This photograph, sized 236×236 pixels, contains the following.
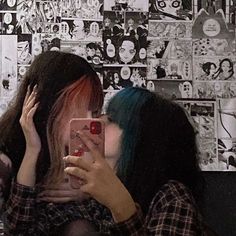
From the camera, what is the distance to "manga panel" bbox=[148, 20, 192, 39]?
3.31ft

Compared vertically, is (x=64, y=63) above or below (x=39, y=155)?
above

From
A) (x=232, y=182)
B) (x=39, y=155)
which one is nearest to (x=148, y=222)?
(x=39, y=155)

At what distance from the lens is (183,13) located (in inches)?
39.7

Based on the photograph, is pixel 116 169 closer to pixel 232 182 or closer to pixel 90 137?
pixel 90 137

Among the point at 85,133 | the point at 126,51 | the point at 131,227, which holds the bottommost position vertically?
the point at 131,227

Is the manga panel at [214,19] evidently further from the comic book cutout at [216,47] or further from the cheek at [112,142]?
the cheek at [112,142]

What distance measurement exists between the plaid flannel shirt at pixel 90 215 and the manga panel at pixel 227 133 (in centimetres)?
34

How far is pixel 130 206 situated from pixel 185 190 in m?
0.09

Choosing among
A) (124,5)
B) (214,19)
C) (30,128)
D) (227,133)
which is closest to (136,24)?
(124,5)

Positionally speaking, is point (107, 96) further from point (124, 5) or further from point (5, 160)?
point (124, 5)

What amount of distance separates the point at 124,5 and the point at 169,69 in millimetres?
141

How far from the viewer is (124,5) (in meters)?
1.00

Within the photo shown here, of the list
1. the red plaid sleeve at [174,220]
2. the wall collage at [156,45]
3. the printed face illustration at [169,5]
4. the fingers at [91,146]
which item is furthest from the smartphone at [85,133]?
the printed face illustration at [169,5]

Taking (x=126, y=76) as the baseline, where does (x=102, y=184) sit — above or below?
below
